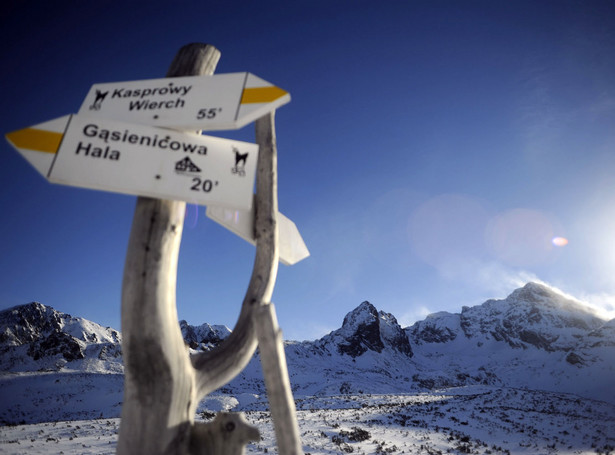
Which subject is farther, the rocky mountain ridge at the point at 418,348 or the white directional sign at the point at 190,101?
the rocky mountain ridge at the point at 418,348

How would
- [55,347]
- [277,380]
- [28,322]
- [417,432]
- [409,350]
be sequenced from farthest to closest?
[409,350], [28,322], [55,347], [417,432], [277,380]

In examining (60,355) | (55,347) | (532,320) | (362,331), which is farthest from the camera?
(532,320)

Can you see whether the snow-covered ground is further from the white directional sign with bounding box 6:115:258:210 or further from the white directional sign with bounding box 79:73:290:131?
the white directional sign with bounding box 79:73:290:131

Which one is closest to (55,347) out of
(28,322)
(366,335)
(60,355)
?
(60,355)

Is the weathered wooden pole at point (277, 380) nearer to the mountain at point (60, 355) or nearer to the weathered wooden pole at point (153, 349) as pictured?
the weathered wooden pole at point (153, 349)

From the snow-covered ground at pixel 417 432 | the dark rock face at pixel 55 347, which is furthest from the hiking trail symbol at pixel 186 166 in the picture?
the dark rock face at pixel 55 347

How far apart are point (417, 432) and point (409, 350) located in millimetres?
111446

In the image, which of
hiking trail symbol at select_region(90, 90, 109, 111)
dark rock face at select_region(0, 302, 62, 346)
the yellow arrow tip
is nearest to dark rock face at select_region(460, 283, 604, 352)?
hiking trail symbol at select_region(90, 90, 109, 111)

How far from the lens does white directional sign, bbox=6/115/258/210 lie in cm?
152

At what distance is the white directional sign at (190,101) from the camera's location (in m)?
1.69

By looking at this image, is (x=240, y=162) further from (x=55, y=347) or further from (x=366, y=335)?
(x=366, y=335)

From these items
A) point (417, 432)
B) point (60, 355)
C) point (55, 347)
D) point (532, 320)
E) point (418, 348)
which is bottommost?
point (418, 348)

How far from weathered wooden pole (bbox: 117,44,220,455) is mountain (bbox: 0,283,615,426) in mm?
26941

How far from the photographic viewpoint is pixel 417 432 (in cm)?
1362
